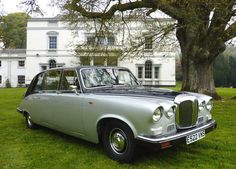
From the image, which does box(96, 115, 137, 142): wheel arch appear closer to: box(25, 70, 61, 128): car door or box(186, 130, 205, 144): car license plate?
box(186, 130, 205, 144): car license plate

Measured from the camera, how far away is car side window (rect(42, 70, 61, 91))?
6.45m

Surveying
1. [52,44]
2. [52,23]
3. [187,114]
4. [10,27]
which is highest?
[52,23]

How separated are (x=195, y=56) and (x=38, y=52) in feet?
119

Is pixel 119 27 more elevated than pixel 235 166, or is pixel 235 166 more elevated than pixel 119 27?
pixel 119 27

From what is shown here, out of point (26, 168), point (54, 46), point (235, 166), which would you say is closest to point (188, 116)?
point (235, 166)

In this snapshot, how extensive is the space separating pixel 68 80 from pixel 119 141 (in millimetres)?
2037

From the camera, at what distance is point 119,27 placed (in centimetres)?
1766

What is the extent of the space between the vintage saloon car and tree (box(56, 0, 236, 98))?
7846 millimetres

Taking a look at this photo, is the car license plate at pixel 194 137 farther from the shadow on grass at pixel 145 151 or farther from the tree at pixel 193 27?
the tree at pixel 193 27

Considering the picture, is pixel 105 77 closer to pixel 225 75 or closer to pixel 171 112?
pixel 171 112

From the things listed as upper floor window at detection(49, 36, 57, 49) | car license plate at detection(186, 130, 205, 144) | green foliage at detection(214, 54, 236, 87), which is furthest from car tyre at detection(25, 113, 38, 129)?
green foliage at detection(214, 54, 236, 87)

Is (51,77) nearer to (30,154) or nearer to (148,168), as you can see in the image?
(30,154)

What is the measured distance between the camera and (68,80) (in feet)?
19.8

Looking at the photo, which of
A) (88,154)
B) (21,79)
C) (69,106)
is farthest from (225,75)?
(88,154)
